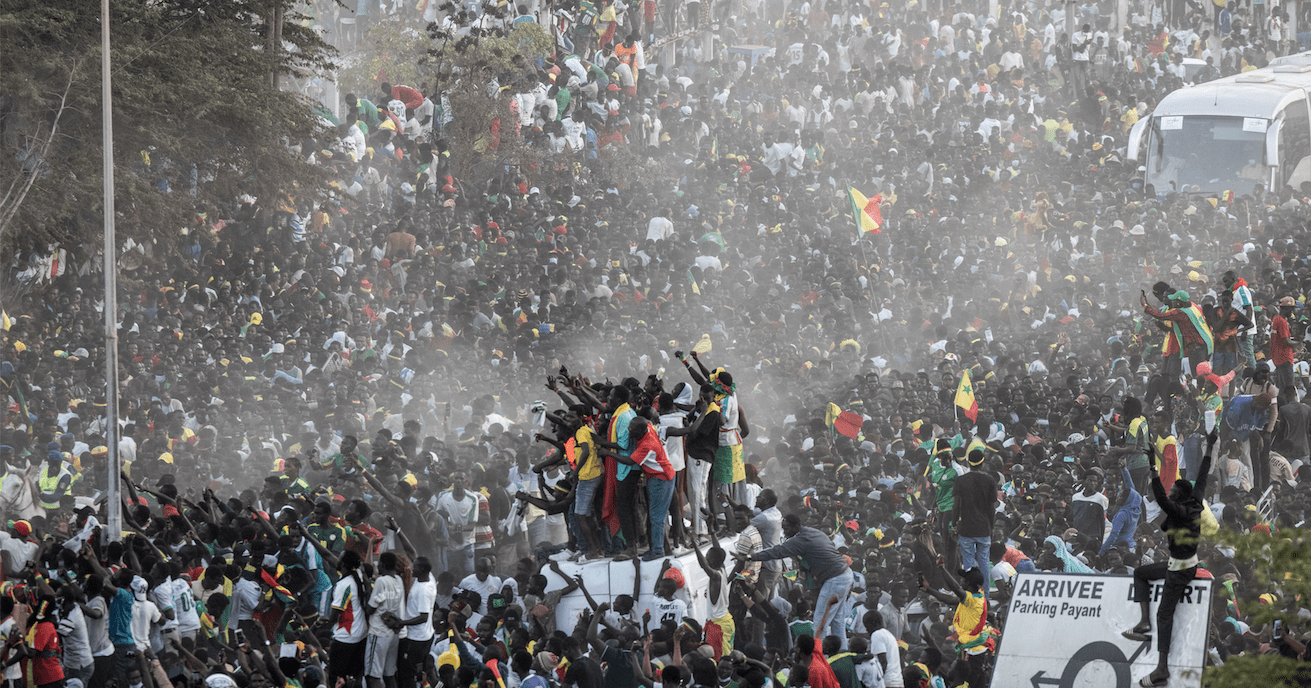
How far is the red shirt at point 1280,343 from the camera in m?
14.7

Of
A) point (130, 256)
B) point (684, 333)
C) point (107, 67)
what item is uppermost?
point (107, 67)

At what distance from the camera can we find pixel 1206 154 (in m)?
28.1

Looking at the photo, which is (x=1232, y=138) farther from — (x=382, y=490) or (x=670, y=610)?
(x=670, y=610)

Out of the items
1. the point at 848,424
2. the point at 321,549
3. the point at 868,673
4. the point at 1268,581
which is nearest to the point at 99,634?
the point at 321,549

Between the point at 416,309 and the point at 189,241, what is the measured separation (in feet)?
11.7

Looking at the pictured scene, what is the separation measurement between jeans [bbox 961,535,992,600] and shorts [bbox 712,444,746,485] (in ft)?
6.12

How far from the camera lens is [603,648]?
9812 mm

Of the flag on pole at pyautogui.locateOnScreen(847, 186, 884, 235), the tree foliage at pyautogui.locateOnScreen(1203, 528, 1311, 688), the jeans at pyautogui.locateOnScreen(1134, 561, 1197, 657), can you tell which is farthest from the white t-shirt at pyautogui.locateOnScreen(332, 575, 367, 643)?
the flag on pole at pyautogui.locateOnScreen(847, 186, 884, 235)

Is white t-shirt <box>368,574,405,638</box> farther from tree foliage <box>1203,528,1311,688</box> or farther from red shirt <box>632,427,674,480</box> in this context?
tree foliage <box>1203,528,1311,688</box>

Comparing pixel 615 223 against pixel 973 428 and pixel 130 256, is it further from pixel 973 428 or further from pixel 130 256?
pixel 973 428

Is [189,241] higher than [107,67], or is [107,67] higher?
[107,67]

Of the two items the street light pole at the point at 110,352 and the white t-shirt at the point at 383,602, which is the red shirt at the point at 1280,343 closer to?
the white t-shirt at the point at 383,602

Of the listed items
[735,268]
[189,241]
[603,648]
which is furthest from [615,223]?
[603,648]

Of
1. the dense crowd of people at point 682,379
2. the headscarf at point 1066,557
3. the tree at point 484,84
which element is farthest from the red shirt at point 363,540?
the tree at point 484,84
